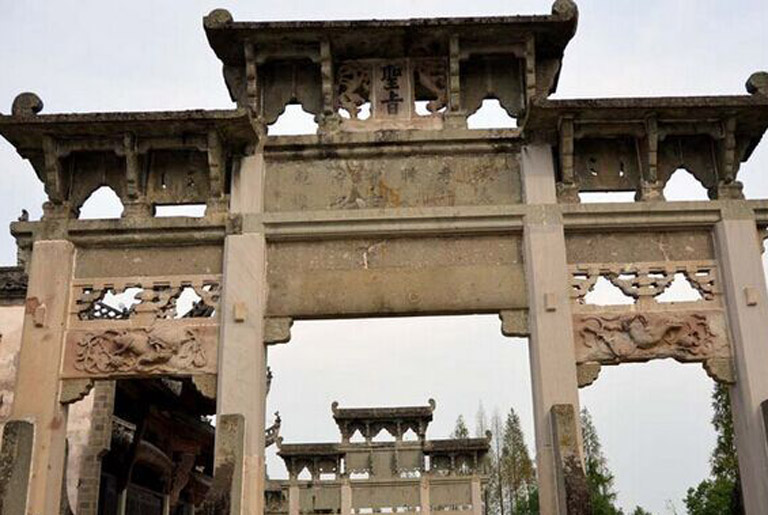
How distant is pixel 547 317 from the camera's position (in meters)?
8.57

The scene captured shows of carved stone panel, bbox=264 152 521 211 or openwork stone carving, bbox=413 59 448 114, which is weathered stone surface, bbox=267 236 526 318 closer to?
carved stone panel, bbox=264 152 521 211

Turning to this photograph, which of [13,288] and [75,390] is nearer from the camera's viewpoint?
[75,390]

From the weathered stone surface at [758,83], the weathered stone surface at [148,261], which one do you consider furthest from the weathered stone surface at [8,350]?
the weathered stone surface at [758,83]

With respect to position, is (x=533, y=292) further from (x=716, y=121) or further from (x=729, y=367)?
(x=716, y=121)

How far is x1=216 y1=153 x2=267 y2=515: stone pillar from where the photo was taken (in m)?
8.29

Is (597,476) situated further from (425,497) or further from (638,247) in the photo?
(638,247)

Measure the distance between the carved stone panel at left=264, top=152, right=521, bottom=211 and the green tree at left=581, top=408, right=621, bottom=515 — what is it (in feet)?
14.7

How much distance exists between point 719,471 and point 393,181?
48.6ft

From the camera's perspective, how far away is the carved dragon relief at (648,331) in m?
8.56

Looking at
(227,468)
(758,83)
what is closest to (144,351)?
(227,468)

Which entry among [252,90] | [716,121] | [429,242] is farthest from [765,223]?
[252,90]

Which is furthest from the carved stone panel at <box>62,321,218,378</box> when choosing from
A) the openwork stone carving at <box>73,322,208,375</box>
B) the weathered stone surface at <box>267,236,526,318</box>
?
the weathered stone surface at <box>267,236,526,318</box>

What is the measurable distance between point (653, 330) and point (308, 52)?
4.75 m

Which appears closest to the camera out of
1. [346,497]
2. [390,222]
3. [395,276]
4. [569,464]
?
[569,464]
